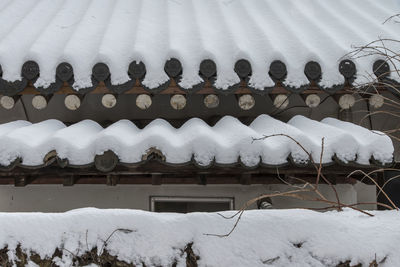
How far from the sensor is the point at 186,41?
8.91 ft

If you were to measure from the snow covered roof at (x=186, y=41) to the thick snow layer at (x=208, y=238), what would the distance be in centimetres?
109

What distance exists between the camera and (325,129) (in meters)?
2.37

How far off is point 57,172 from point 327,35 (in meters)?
2.20

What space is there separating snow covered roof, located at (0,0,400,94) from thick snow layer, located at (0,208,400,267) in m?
1.09

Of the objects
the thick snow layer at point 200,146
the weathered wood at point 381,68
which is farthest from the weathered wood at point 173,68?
the weathered wood at point 381,68

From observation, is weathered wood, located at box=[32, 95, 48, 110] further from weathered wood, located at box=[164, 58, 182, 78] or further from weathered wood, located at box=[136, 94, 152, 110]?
weathered wood, located at box=[164, 58, 182, 78]

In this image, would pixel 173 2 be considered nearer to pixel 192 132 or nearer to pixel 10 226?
pixel 192 132

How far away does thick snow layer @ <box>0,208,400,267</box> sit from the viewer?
4.38ft

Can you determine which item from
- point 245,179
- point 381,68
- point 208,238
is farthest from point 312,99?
point 208,238

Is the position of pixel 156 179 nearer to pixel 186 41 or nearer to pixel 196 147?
pixel 196 147

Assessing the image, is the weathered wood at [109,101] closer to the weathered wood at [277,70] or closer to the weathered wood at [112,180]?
the weathered wood at [112,180]

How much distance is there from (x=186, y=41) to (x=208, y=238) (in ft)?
5.62

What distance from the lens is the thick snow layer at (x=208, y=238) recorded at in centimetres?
133

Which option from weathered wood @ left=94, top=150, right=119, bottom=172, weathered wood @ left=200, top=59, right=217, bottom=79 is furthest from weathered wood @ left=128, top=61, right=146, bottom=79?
weathered wood @ left=94, top=150, right=119, bottom=172
